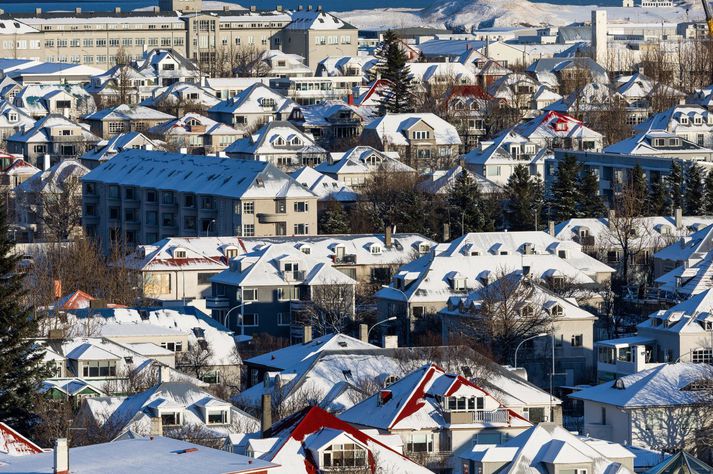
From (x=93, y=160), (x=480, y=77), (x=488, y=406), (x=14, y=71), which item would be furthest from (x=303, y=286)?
(x=14, y=71)

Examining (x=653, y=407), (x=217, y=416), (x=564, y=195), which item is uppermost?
(x=564, y=195)

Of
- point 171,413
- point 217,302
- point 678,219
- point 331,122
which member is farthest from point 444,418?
point 331,122

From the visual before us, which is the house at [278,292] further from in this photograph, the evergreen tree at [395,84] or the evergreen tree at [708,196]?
the evergreen tree at [395,84]

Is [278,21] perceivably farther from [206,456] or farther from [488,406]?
[206,456]

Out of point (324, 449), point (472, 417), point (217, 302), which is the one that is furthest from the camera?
point (217, 302)

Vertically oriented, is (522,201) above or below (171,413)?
above

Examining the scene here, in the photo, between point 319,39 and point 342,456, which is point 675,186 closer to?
point 342,456
